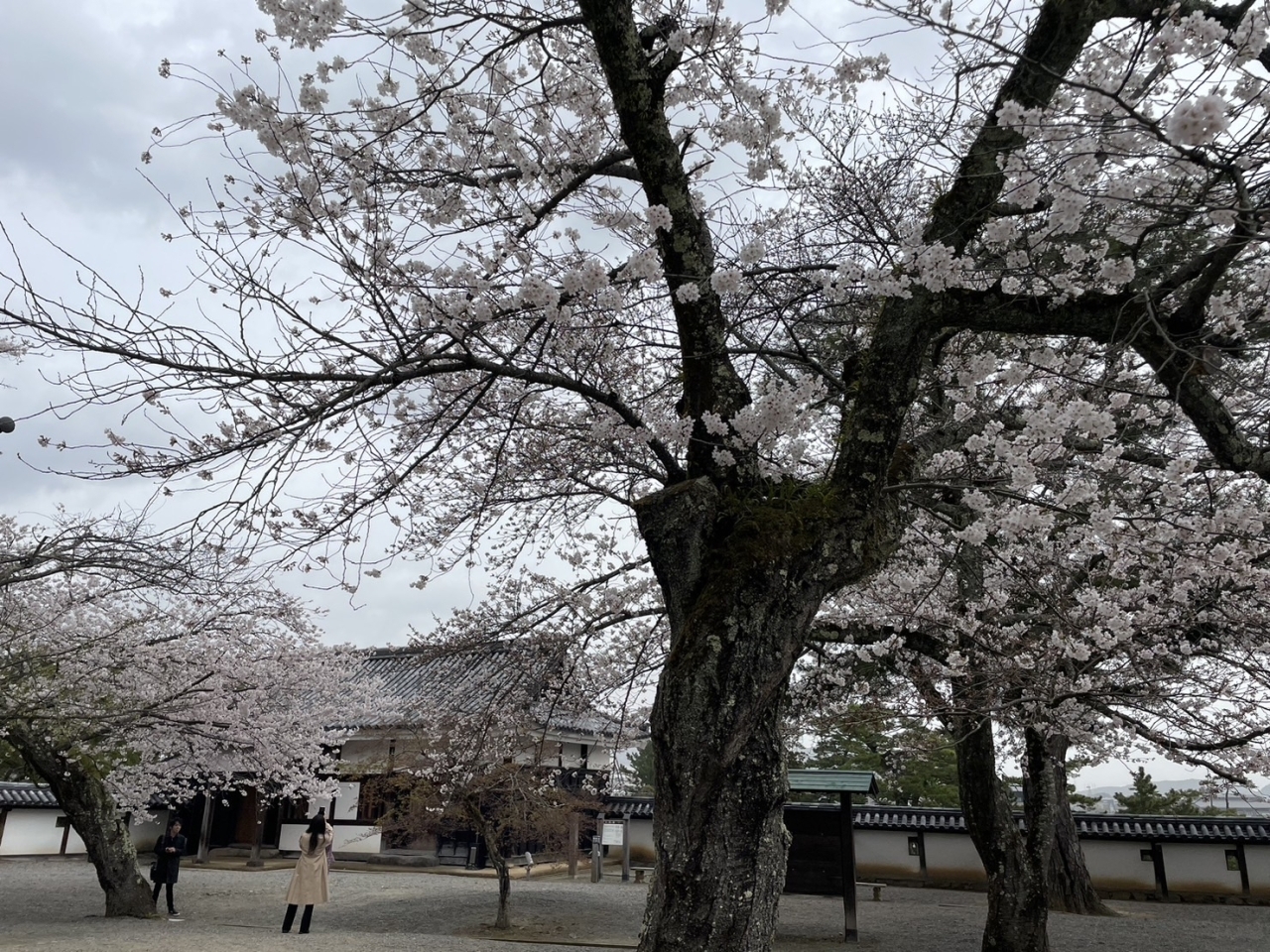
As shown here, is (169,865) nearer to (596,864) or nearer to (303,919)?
(303,919)

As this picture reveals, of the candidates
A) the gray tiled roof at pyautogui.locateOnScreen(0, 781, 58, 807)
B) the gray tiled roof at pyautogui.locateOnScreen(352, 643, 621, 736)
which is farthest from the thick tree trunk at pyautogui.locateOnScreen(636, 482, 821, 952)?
the gray tiled roof at pyautogui.locateOnScreen(0, 781, 58, 807)

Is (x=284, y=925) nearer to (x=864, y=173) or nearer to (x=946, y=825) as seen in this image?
(x=864, y=173)

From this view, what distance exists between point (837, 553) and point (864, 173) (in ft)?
10.7

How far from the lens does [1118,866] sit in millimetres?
15000

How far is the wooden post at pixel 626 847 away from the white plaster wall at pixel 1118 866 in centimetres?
808

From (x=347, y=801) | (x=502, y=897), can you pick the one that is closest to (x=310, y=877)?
(x=502, y=897)

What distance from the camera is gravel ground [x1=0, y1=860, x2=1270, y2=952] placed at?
30.2ft

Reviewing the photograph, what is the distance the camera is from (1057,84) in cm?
331

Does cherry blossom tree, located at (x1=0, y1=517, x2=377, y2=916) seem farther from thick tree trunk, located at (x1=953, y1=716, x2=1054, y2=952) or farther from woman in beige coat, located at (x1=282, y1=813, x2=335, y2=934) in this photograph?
thick tree trunk, located at (x1=953, y1=716, x2=1054, y2=952)

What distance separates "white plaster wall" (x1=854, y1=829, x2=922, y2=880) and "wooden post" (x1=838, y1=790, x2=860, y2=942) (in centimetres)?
575

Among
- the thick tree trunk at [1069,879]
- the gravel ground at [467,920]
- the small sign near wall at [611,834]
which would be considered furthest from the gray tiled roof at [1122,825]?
the small sign near wall at [611,834]

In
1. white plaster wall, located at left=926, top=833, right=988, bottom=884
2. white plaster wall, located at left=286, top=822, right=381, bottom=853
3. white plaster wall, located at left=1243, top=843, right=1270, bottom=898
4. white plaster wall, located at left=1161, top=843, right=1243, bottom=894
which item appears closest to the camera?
white plaster wall, located at left=1243, top=843, right=1270, bottom=898

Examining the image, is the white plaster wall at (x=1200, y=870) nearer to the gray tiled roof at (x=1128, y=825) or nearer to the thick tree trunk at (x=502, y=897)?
the gray tiled roof at (x=1128, y=825)

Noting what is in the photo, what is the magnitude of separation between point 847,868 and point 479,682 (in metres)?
6.16
